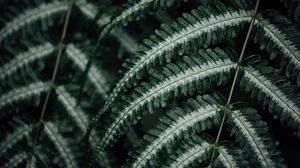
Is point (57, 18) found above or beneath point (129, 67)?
above

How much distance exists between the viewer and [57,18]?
113 centimetres

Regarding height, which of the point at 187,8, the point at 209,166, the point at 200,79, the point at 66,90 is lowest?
the point at 209,166

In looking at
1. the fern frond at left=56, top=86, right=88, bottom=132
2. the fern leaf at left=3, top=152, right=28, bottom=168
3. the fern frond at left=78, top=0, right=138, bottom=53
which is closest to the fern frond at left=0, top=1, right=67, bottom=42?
the fern frond at left=78, top=0, right=138, bottom=53

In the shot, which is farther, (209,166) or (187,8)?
(187,8)

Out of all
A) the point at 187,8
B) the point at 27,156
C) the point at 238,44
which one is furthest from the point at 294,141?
the point at 27,156

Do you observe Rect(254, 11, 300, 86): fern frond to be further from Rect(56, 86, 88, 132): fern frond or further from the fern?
Rect(56, 86, 88, 132): fern frond

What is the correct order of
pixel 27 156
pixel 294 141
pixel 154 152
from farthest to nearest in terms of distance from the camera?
pixel 294 141
pixel 27 156
pixel 154 152

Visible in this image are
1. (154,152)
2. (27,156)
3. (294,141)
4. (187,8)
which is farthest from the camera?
(294,141)

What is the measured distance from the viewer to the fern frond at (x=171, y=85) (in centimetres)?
78

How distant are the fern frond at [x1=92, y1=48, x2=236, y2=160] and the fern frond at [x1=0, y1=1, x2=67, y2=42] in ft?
1.57

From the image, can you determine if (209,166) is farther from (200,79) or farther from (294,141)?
(294,141)

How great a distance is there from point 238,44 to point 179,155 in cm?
51

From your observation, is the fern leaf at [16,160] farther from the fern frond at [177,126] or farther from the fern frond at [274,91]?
the fern frond at [274,91]

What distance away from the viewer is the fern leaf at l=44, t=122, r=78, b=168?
3.27 ft
